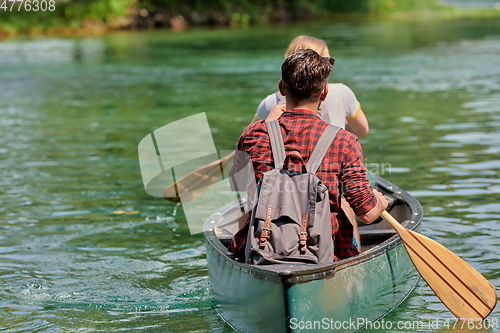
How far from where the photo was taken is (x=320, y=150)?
3.80 metres

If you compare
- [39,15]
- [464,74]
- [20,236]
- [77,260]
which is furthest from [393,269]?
[39,15]

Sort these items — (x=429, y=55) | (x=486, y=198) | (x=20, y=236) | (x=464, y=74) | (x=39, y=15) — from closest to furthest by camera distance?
1. (x=20, y=236)
2. (x=486, y=198)
3. (x=464, y=74)
4. (x=429, y=55)
5. (x=39, y=15)

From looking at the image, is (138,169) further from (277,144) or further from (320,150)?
(320,150)

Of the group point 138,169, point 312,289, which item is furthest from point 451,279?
point 138,169

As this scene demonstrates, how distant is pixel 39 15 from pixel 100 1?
3305mm

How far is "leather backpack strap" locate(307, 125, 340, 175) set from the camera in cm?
380

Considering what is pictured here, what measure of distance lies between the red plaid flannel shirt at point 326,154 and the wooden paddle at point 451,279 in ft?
2.67

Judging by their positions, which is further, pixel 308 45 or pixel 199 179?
pixel 199 179

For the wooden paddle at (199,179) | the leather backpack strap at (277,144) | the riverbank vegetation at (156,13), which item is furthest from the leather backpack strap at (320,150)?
the riverbank vegetation at (156,13)

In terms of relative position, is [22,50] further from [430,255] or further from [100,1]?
[430,255]

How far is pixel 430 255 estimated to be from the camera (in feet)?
15.1

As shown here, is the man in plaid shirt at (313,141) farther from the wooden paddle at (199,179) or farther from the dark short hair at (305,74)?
the wooden paddle at (199,179)

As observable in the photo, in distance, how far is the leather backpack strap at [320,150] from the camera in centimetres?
380

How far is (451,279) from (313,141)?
1.47m
